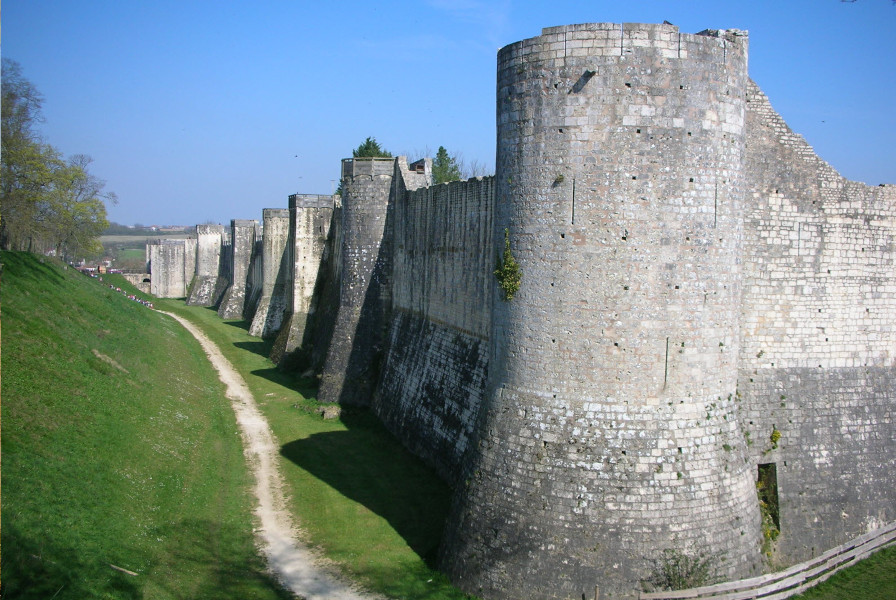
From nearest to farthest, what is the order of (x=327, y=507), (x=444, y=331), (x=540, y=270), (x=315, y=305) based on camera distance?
(x=540, y=270) < (x=327, y=507) < (x=444, y=331) < (x=315, y=305)

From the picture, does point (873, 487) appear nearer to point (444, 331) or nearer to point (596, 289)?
point (596, 289)

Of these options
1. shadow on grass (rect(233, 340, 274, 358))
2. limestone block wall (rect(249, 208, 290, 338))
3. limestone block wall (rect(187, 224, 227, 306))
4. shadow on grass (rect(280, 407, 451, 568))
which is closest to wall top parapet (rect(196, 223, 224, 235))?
limestone block wall (rect(187, 224, 227, 306))


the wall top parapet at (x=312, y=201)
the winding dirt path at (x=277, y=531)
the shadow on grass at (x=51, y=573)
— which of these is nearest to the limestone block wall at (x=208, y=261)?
the wall top parapet at (x=312, y=201)

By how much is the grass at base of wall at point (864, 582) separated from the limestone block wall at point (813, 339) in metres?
0.53

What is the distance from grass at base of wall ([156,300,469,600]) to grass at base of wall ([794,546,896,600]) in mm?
5271

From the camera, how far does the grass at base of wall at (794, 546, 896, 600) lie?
1079cm

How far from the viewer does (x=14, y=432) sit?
13.2 m

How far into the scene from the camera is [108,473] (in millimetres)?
13781

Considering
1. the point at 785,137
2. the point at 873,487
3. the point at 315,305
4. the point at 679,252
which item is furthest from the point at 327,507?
the point at 315,305

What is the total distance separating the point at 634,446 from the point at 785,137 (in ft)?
20.6

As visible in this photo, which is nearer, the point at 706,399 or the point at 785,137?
the point at 706,399

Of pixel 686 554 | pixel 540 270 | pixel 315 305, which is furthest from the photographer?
pixel 315 305

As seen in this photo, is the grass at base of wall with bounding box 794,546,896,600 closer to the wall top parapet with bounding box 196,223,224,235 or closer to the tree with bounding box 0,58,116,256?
the tree with bounding box 0,58,116,256

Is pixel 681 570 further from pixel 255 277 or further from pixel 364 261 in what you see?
pixel 255 277
